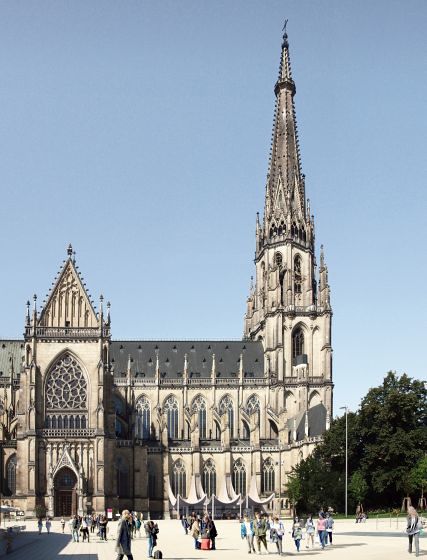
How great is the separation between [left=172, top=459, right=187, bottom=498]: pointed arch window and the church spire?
131 feet

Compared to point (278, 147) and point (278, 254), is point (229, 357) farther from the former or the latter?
point (278, 147)

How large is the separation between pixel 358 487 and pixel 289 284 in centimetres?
5129

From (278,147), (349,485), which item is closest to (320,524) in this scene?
(349,485)

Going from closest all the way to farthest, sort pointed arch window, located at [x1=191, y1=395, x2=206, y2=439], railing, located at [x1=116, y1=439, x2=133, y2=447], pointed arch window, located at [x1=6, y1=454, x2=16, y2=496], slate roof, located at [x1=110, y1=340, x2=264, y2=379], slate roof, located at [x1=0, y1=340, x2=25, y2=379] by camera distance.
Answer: pointed arch window, located at [x1=6, y1=454, x2=16, y2=496] < railing, located at [x1=116, y1=439, x2=133, y2=447] < slate roof, located at [x1=0, y1=340, x2=25, y2=379] < pointed arch window, located at [x1=191, y1=395, x2=206, y2=439] < slate roof, located at [x1=110, y1=340, x2=264, y2=379]

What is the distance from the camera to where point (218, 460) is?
136 metres

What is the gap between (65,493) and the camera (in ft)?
389

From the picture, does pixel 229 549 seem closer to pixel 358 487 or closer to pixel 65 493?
pixel 358 487

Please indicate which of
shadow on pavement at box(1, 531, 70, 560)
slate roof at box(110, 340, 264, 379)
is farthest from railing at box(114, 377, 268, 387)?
shadow on pavement at box(1, 531, 70, 560)

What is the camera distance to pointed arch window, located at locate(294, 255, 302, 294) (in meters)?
152

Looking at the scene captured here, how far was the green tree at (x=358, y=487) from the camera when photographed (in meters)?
104

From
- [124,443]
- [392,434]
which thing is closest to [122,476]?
[124,443]

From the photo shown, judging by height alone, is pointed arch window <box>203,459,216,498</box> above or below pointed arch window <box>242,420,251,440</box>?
below

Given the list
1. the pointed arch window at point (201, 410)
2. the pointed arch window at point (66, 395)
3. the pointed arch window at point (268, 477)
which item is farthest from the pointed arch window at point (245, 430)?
the pointed arch window at point (66, 395)

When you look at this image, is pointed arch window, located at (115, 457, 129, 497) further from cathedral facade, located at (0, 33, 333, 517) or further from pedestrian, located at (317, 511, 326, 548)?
pedestrian, located at (317, 511, 326, 548)
